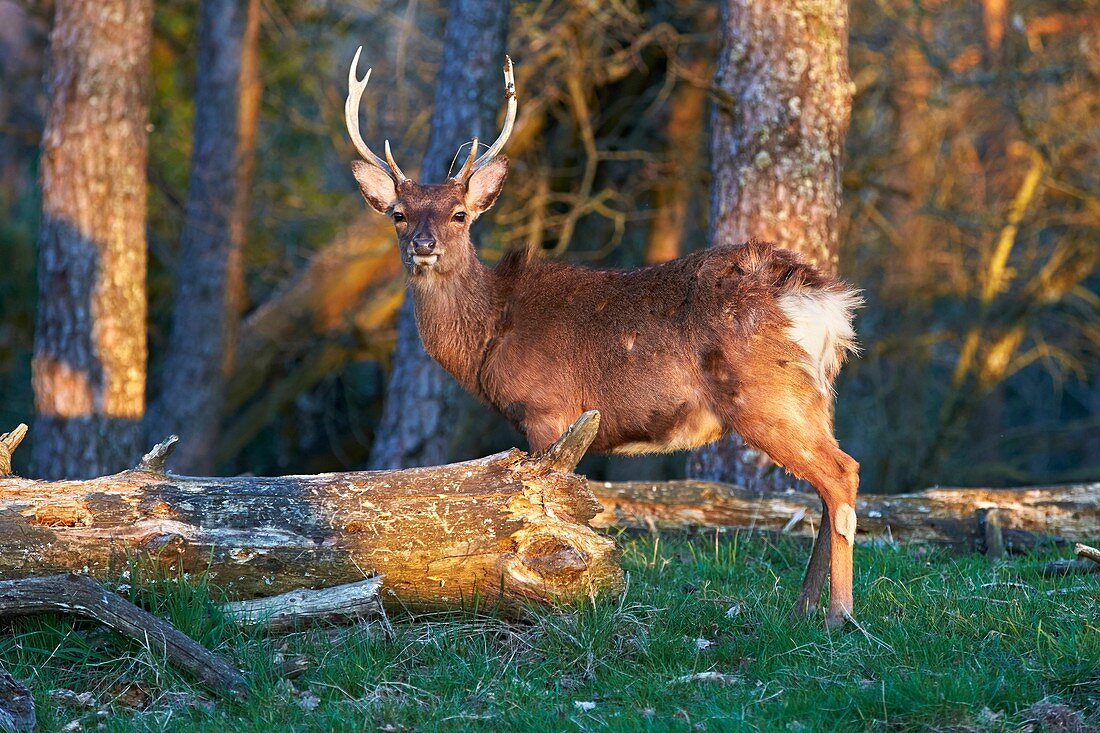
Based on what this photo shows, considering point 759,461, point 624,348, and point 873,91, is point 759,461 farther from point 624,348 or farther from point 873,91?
point 873,91

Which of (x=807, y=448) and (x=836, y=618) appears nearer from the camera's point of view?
(x=836, y=618)

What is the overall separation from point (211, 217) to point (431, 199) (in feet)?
19.7

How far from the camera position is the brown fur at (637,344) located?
543 centimetres

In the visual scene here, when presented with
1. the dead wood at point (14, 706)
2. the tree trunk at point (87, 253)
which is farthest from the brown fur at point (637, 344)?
the tree trunk at point (87, 253)

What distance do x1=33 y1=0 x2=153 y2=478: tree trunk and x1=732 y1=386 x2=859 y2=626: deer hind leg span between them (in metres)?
4.94

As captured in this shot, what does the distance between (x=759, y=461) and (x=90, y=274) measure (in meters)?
4.70

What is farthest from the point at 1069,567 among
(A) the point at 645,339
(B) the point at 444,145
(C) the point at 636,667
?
(B) the point at 444,145

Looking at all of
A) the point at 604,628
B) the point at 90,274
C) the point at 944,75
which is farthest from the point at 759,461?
the point at 944,75

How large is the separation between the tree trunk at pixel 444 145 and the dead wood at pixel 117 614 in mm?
4756

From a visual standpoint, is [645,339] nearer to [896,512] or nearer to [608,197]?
[896,512]

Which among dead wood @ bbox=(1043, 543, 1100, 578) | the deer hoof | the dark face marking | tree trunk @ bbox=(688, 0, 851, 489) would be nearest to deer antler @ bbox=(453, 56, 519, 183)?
the dark face marking

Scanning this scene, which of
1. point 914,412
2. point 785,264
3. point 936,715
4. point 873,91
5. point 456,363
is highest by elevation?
point 873,91

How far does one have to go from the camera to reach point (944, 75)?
475 inches

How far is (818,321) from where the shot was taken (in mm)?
5477
